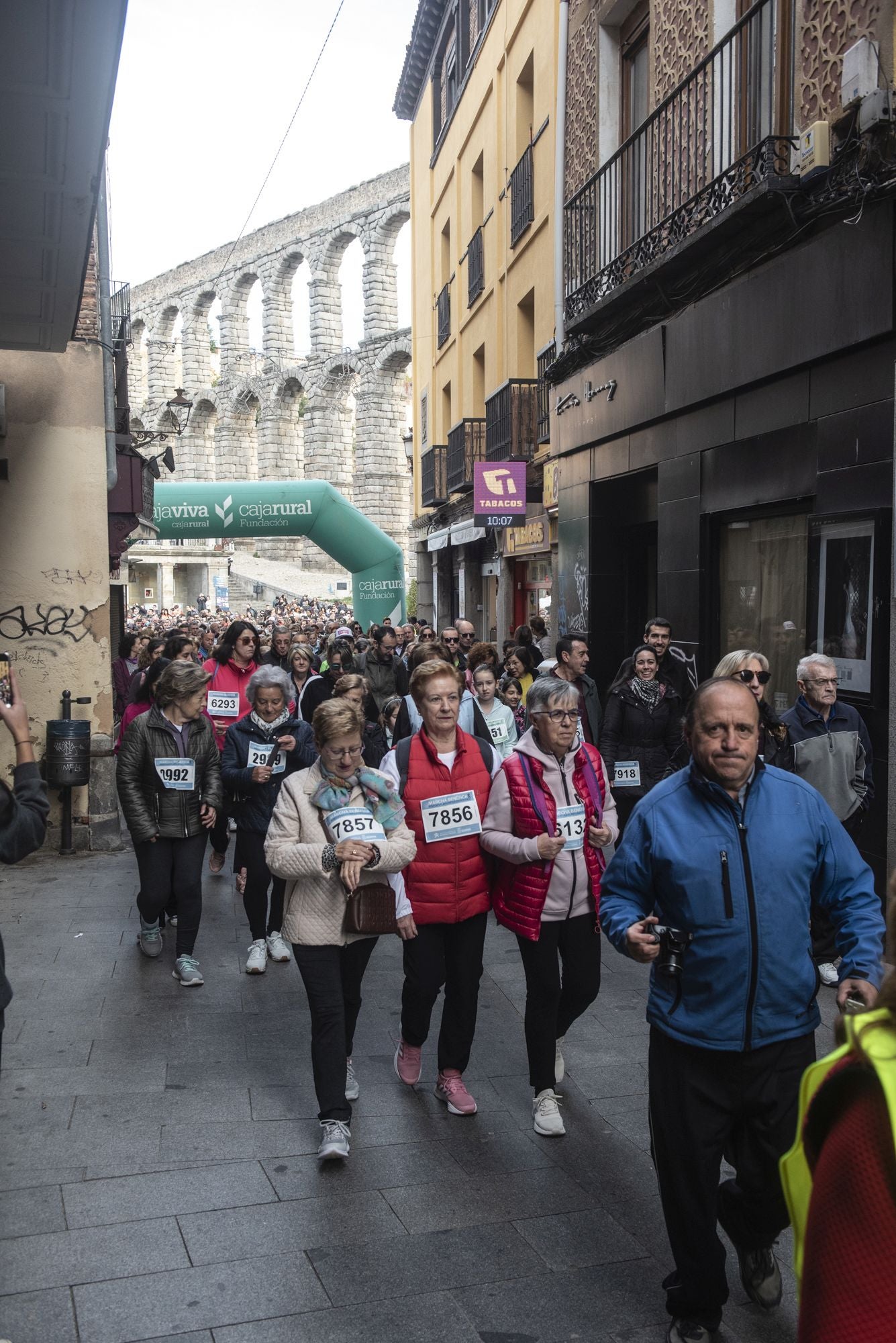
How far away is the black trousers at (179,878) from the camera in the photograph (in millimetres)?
6238

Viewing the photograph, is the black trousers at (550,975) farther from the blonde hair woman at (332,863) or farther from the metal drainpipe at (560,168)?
the metal drainpipe at (560,168)

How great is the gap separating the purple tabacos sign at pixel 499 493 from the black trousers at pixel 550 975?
11087 mm

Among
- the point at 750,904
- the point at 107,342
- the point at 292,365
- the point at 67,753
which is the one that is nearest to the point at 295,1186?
the point at 750,904

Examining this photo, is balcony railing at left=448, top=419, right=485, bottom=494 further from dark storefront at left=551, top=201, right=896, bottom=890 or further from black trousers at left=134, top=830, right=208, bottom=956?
black trousers at left=134, top=830, right=208, bottom=956

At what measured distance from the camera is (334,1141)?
409 centimetres

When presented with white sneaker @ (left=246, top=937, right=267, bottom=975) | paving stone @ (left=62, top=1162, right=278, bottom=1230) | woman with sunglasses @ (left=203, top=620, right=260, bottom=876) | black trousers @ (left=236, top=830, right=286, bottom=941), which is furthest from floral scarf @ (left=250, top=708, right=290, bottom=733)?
paving stone @ (left=62, top=1162, right=278, bottom=1230)

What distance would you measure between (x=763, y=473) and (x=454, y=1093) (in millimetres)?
5631

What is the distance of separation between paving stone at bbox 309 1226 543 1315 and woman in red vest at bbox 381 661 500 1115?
3.16 ft

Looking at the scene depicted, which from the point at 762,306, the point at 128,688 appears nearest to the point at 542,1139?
the point at 762,306

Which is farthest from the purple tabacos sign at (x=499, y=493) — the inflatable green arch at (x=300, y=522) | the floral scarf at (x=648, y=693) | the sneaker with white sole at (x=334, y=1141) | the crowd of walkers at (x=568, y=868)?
the sneaker with white sole at (x=334, y=1141)

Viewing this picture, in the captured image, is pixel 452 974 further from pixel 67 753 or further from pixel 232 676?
pixel 67 753

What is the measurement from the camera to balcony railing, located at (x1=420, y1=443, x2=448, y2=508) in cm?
2372

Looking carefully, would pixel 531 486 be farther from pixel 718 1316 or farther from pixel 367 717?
pixel 718 1316

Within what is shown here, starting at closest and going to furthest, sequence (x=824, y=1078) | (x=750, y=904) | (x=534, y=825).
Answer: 1. (x=824, y=1078)
2. (x=750, y=904)
3. (x=534, y=825)
